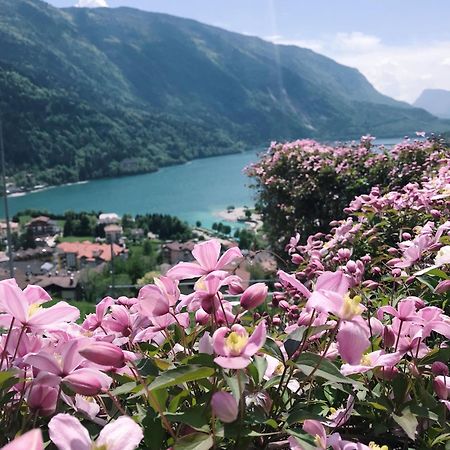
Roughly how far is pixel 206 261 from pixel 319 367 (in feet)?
0.64

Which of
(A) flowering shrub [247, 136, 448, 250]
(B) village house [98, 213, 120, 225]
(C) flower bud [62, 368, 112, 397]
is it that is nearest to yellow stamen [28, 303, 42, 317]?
(C) flower bud [62, 368, 112, 397]

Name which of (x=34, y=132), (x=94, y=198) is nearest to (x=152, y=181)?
(x=94, y=198)

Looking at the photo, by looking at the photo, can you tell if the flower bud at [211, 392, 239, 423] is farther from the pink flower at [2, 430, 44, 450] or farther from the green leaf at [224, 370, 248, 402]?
the pink flower at [2, 430, 44, 450]

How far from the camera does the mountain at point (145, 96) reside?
229ft

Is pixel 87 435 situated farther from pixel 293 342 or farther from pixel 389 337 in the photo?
pixel 389 337

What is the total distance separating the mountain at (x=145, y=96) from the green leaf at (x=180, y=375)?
5277cm

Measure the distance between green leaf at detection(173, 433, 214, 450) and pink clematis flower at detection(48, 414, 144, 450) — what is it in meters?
0.04

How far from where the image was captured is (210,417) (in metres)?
0.55

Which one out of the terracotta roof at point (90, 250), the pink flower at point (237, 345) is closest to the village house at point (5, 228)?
the terracotta roof at point (90, 250)

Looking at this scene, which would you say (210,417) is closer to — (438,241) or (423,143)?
(438,241)

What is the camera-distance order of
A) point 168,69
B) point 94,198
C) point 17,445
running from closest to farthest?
point 17,445
point 94,198
point 168,69

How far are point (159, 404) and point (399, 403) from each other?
0.28 meters

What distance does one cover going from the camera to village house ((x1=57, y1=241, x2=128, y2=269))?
110 ft

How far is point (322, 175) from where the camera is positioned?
4.39 meters
